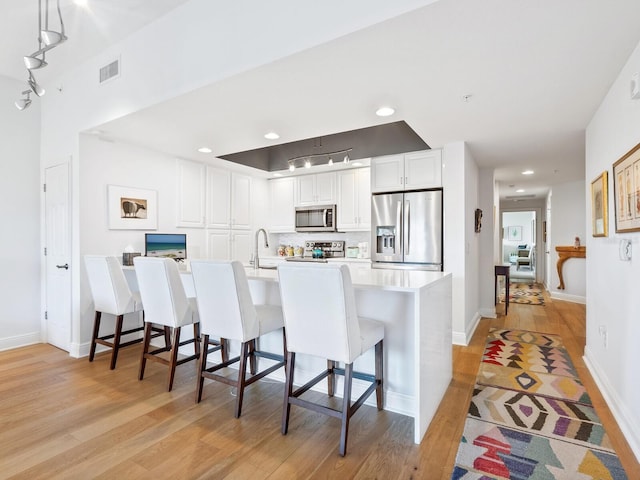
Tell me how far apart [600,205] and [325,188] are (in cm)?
342

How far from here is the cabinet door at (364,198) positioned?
491 cm

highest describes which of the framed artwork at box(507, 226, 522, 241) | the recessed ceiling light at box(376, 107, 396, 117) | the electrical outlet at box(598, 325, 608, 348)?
the recessed ceiling light at box(376, 107, 396, 117)

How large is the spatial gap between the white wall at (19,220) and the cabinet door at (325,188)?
3490 mm

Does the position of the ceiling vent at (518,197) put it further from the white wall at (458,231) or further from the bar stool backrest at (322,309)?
the bar stool backrest at (322,309)

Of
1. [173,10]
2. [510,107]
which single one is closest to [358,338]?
[510,107]

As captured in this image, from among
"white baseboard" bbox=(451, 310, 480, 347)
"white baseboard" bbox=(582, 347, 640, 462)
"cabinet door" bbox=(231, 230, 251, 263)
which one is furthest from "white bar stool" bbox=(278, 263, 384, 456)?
"cabinet door" bbox=(231, 230, 251, 263)

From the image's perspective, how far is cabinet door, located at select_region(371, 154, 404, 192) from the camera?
4355mm

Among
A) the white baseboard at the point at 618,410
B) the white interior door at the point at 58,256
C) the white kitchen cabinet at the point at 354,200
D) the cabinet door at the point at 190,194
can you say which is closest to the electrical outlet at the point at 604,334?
the white baseboard at the point at 618,410

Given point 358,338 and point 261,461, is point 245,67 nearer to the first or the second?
point 358,338

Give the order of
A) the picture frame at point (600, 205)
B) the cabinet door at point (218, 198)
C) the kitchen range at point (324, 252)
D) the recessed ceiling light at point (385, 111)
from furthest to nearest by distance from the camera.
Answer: the kitchen range at point (324, 252) < the cabinet door at point (218, 198) < the recessed ceiling light at point (385, 111) < the picture frame at point (600, 205)

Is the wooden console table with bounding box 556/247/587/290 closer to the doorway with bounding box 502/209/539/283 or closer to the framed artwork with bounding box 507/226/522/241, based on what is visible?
the doorway with bounding box 502/209/539/283

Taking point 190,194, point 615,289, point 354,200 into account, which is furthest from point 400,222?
point 190,194

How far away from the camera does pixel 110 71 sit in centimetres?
304

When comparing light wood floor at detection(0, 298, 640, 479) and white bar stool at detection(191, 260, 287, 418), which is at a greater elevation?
white bar stool at detection(191, 260, 287, 418)
